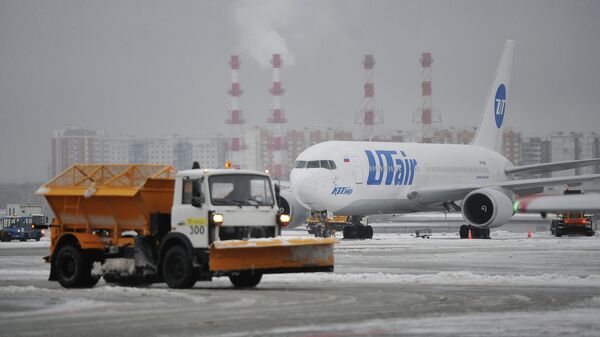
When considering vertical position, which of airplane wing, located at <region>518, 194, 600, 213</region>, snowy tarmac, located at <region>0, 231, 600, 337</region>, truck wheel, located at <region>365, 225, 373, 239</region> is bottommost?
snowy tarmac, located at <region>0, 231, 600, 337</region>

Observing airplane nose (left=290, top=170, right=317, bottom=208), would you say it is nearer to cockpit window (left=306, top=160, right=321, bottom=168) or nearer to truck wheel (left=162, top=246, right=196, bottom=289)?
cockpit window (left=306, top=160, right=321, bottom=168)

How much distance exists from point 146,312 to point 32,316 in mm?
1492

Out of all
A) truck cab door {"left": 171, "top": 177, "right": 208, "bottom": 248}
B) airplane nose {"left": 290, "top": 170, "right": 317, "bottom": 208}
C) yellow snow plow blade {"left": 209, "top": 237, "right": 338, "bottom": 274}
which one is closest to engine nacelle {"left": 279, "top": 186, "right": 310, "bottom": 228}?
airplane nose {"left": 290, "top": 170, "right": 317, "bottom": 208}

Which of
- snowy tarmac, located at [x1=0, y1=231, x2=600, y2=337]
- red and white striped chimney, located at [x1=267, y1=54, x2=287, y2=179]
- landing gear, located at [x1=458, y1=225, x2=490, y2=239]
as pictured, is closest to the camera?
snowy tarmac, located at [x1=0, y1=231, x2=600, y2=337]

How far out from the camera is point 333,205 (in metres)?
44.1

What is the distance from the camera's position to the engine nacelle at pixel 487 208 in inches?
1754

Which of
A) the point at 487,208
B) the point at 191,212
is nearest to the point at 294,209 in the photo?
the point at 487,208

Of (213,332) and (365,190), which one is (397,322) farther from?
(365,190)

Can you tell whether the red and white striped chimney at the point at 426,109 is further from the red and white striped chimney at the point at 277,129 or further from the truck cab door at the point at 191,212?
the truck cab door at the point at 191,212

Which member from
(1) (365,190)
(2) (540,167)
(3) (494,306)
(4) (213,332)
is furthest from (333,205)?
(4) (213,332)

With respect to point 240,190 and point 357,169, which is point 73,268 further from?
point 357,169

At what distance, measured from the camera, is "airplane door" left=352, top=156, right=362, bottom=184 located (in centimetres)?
4484

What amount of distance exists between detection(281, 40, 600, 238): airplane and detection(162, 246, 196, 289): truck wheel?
2386cm

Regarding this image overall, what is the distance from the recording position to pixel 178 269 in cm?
1970
